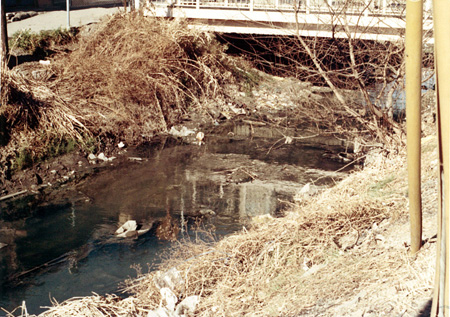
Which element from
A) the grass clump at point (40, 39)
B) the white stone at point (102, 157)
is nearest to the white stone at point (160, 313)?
the white stone at point (102, 157)

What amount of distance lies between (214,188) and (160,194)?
0.96 meters

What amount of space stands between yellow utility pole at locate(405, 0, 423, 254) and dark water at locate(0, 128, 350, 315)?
3592 millimetres

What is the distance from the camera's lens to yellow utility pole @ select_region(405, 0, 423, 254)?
8.39ft

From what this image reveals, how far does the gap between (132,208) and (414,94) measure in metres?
5.84

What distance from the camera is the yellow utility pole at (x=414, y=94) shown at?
8.39 ft

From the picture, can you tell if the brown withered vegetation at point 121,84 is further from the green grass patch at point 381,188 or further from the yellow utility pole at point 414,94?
the yellow utility pole at point 414,94

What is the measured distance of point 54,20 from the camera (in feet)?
52.6

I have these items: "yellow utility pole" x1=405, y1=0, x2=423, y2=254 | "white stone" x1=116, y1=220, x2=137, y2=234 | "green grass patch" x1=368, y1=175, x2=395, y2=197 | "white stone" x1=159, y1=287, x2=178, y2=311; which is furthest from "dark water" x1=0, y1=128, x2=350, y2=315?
"yellow utility pole" x1=405, y1=0, x2=423, y2=254

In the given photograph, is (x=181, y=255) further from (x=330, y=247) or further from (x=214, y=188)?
(x=214, y=188)

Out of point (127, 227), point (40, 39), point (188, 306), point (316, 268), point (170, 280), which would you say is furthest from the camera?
point (40, 39)

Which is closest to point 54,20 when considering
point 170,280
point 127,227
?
point 127,227

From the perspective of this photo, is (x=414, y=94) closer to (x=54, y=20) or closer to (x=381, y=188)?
(x=381, y=188)

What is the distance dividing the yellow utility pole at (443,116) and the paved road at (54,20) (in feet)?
44.7

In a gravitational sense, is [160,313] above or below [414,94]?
below
